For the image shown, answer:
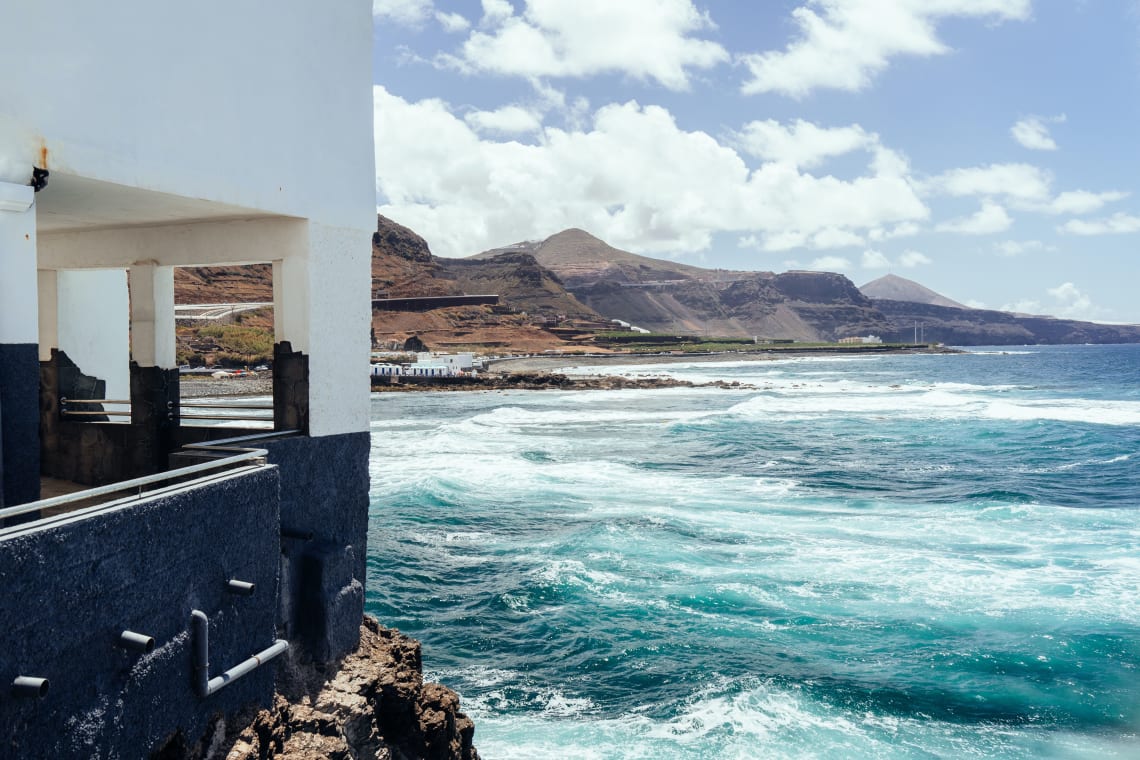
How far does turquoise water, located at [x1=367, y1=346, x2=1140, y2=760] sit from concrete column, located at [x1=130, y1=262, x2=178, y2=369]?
4.69 meters

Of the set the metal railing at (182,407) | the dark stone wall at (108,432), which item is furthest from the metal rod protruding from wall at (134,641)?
the dark stone wall at (108,432)

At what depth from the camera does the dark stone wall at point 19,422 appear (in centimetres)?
467

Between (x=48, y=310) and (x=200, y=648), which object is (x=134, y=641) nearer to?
(x=200, y=648)

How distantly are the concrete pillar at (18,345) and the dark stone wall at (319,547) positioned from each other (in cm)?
136

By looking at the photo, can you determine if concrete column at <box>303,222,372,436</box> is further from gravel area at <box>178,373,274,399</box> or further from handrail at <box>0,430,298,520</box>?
gravel area at <box>178,373,274,399</box>

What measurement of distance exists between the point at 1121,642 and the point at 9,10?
12.8 meters

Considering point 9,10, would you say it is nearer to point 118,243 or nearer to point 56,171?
point 56,171

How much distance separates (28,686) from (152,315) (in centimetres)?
440

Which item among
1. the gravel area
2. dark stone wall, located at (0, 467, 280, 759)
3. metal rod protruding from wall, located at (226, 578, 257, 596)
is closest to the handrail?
dark stone wall, located at (0, 467, 280, 759)

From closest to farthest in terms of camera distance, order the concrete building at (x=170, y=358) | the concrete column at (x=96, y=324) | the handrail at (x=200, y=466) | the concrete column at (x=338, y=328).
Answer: the concrete building at (x=170, y=358), the handrail at (x=200, y=466), the concrete column at (x=338, y=328), the concrete column at (x=96, y=324)

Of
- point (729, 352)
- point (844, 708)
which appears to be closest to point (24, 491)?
point (844, 708)

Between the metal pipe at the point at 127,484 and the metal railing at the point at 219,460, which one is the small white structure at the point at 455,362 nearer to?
the metal railing at the point at 219,460

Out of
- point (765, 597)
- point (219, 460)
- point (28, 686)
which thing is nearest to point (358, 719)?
point (219, 460)

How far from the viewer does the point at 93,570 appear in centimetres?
366
